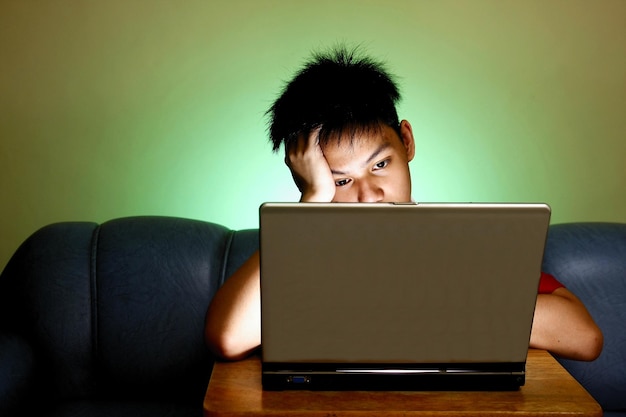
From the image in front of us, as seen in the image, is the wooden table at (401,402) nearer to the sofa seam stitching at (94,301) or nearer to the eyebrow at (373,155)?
the eyebrow at (373,155)

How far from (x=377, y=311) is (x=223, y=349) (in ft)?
1.18

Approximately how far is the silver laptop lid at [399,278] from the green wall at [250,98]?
1184 millimetres

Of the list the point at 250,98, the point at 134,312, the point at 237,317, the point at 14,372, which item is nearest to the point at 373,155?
the point at 237,317

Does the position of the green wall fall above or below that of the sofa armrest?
above

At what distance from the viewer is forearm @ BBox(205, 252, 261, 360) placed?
1023mm

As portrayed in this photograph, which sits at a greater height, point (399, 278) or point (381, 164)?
point (381, 164)

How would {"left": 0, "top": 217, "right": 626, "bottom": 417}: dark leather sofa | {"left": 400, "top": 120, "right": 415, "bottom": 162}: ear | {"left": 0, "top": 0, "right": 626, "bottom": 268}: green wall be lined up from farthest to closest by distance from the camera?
1. {"left": 0, "top": 0, "right": 626, "bottom": 268}: green wall
2. {"left": 0, "top": 217, "right": 626, "bottom": 417}: dark leather sofa
3. {"left": 400, "top": 120, "right": 415, "bottom": 162}: ear

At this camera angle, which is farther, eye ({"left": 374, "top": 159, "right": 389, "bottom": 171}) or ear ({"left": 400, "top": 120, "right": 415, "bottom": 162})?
ear ({"left": 400, "top": 120, "right": 415, "bottom": 162})

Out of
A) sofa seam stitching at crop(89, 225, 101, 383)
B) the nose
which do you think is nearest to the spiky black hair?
the nose

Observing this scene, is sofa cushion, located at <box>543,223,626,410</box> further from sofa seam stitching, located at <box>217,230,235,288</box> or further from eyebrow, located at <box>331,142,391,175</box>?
sofa seam stitching, located at <box>217,230,235,288</box>

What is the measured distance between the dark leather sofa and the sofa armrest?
0.8 inches

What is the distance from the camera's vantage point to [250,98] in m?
1.91

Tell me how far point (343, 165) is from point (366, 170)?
5cm

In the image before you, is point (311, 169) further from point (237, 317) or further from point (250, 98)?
point (250, 98)
